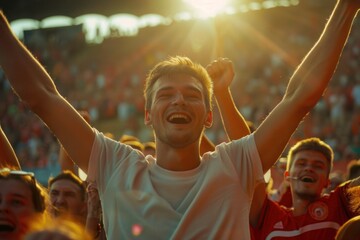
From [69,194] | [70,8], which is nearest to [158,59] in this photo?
[70,8]

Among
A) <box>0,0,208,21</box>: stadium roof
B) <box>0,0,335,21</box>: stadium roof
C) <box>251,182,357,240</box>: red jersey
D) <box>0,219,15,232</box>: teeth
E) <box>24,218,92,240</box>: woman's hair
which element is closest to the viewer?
<box>24,218,92,240</box>: woman's hair

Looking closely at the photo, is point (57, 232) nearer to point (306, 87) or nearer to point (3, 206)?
point (3, 206)

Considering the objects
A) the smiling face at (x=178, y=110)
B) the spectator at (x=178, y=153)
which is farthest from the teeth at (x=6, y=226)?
the smiling face at (x=178, y=110)

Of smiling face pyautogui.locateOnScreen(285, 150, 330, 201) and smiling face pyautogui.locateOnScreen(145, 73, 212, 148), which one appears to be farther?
smiling face pyautogui.locateOnScreen(285, 150, 330, 201)

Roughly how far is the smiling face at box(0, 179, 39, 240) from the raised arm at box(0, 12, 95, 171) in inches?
9.9

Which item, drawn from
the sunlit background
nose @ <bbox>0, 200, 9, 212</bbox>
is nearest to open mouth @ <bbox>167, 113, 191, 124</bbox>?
nose @ <bbox>0, 200, 9, 212</bbox>

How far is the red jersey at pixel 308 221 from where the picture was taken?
4.39m

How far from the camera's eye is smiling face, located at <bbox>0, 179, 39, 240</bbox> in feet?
9.50

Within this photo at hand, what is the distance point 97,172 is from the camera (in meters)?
3.21

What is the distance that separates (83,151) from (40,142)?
16063 millimetres

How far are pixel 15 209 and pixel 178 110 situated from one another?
2.48 ft

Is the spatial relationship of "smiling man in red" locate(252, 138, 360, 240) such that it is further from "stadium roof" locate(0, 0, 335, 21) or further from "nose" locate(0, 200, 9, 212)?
"stadium roof" locate(0, 0, 335, 21)

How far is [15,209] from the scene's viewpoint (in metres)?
3.00

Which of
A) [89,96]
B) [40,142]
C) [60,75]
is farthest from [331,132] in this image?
[60,75]
